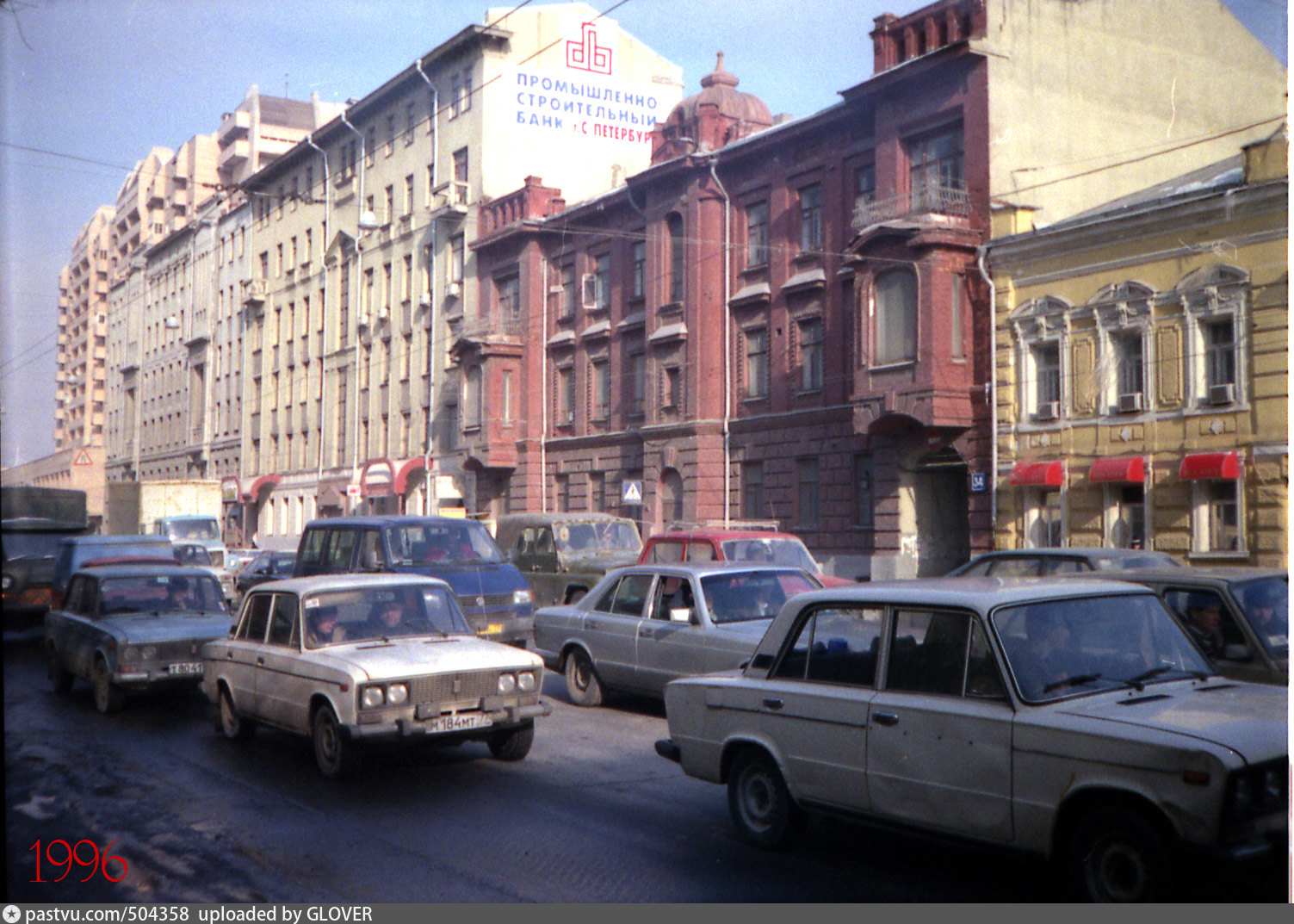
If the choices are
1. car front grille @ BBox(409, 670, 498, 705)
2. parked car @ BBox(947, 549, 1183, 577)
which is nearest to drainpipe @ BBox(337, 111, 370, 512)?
parked car @ BBox(947, 549, 1183, 577)

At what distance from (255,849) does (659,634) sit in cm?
493

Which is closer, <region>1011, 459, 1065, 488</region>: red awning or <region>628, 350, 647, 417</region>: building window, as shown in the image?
<region>1011, 459, 1065, 488</region>: red awning

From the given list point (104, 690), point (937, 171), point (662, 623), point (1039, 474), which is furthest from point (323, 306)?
point (662, 623)

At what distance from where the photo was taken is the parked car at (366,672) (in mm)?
8312

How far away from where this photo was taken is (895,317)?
26859mm

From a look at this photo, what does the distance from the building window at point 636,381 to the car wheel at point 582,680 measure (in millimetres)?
24171

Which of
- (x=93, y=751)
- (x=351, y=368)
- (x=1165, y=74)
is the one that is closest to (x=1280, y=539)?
(x=1165, y=74)

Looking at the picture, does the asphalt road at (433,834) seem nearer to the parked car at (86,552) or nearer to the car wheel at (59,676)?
the car wheel at (59,676)

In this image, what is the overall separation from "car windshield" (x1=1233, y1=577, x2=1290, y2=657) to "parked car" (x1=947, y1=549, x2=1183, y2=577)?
3.09 m

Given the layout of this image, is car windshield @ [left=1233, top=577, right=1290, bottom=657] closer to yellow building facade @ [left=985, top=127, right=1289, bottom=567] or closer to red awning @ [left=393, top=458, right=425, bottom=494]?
yellow building facade @ [left=985, top=127, right=1289, bottom=567]

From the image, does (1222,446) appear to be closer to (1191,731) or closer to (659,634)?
(659,634)

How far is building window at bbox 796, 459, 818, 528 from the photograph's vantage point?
30172 mm

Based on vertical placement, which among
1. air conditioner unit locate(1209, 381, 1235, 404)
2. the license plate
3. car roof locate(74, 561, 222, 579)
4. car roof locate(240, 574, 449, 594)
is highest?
air conditioner unit locate(1209, 381, 1235, 404)

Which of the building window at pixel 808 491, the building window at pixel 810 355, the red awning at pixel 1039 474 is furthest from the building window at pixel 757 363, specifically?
the red awning at pixel 1039 474
